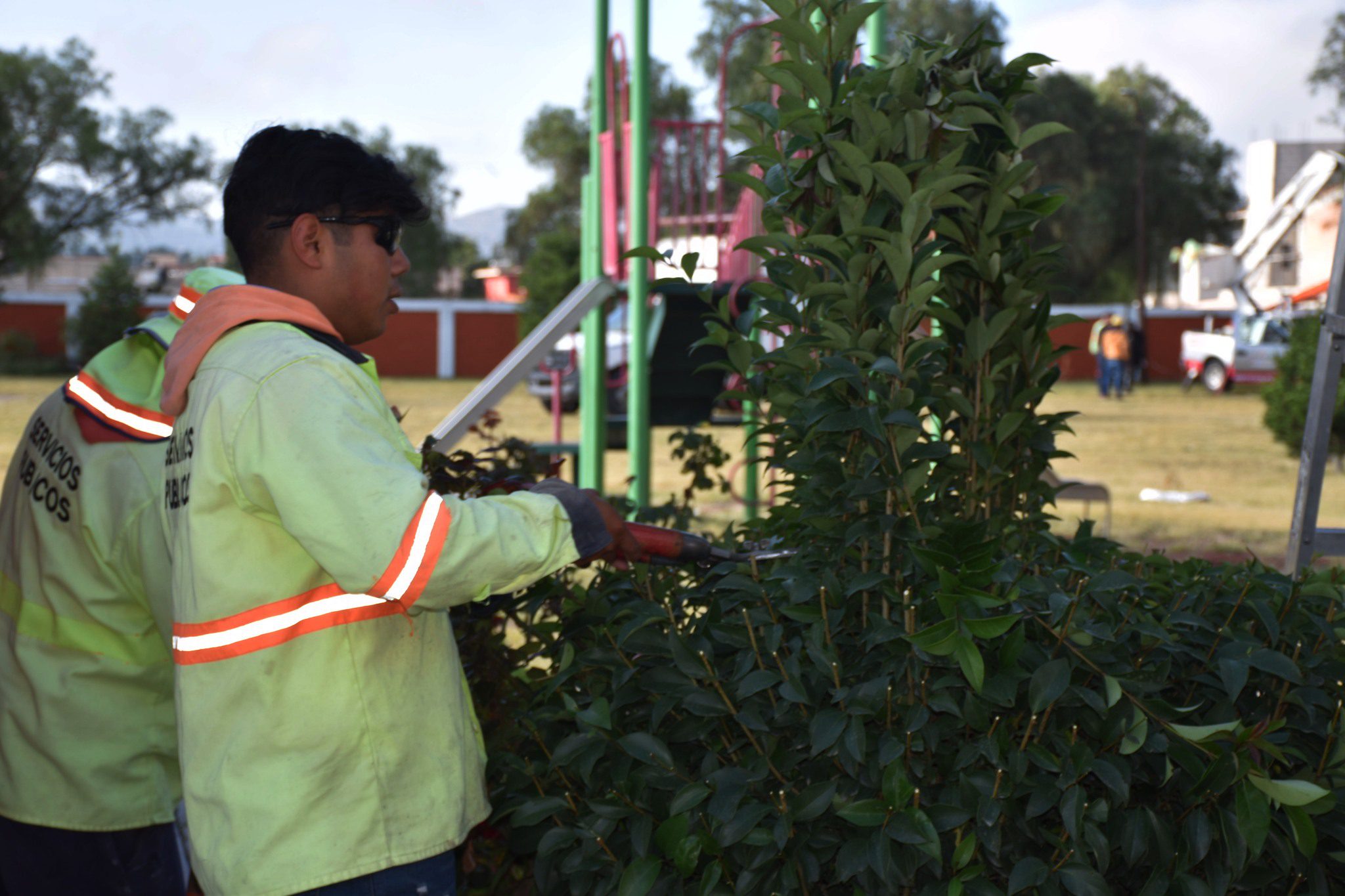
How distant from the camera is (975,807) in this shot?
1.78 meters

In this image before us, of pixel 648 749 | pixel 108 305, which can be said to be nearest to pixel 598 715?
pixel 648 749

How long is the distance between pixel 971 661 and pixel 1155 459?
14.8 metres

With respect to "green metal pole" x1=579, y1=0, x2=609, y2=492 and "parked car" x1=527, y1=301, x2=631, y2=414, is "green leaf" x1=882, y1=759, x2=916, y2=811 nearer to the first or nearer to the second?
"green metal pole" x1=579, y1=0, x2=609, y2=492

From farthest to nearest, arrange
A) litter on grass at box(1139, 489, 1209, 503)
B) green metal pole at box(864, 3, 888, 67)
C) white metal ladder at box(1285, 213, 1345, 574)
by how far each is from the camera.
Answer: litter on grass at box(1139, 489, 1209, 503) → green metal pole at box(864, 3, 888, 67) → white metal ladder at box(1285, 213, 1345, 574)

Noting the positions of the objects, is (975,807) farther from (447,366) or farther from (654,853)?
(447,366)

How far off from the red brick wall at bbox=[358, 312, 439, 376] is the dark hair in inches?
1371

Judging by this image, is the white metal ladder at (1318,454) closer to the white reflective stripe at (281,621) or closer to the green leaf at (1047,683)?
the green leaf at (1047,683)

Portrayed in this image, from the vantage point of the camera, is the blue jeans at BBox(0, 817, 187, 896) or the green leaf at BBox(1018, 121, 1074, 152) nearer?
the blue jeans at BBox(0, 817, 187, 896)

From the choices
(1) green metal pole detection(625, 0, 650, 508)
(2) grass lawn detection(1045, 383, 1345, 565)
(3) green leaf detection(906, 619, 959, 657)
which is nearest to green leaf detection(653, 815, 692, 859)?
(3) green leaf detection(906, 619, 959, 657)

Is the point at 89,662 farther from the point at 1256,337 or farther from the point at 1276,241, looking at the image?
the point at 1276,241

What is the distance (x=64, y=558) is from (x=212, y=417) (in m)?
0.83

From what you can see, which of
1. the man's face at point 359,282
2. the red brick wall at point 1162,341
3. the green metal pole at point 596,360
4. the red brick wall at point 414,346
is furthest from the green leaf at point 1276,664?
the red brick wall at point 1162,341

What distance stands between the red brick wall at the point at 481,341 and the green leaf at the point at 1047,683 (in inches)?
1388

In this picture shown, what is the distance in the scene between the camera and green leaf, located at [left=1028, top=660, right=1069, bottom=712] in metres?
1.76
